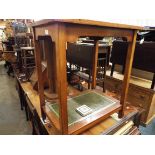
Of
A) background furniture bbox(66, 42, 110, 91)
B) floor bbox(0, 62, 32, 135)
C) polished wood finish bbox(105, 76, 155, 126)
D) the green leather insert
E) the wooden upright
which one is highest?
the wooden upright

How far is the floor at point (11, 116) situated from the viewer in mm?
1754

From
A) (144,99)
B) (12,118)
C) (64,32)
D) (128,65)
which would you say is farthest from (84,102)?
(12,118)

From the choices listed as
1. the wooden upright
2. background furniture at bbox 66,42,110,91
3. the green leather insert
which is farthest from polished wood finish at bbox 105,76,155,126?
the wooden upright

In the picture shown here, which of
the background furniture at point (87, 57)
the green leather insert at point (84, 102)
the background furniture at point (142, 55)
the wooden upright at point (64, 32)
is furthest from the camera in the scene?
the background furniture at point (87, 57)

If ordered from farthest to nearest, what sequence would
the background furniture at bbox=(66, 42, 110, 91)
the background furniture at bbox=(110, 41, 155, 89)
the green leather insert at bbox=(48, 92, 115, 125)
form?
the background furniture at bbox=(66, 42, 110, 91) < the background furniture at bbox=(110, 41, 155, 89) < the green leather insert at bbox=(48, 92, 115, 125)

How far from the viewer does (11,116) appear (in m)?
2.08

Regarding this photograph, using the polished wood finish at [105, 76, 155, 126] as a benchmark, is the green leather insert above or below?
above

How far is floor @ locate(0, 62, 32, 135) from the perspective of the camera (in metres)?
1.75

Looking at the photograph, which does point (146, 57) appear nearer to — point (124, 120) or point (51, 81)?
point (124, 120)

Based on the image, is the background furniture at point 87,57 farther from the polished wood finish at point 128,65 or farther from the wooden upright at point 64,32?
the wooden upright at point 64,32

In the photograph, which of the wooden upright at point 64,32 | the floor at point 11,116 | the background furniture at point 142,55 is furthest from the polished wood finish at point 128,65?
the floor at point 11,116

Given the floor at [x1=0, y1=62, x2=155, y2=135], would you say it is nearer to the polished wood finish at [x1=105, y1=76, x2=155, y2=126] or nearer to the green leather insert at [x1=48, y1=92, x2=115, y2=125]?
the polished wood finish at [x1=105, y1=76, x2=155, y2=126]

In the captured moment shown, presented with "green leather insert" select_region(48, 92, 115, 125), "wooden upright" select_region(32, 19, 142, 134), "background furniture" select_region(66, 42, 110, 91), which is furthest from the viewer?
"background furniture" select_region(66, 42, 110, 91)

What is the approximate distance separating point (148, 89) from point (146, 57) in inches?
16.8
